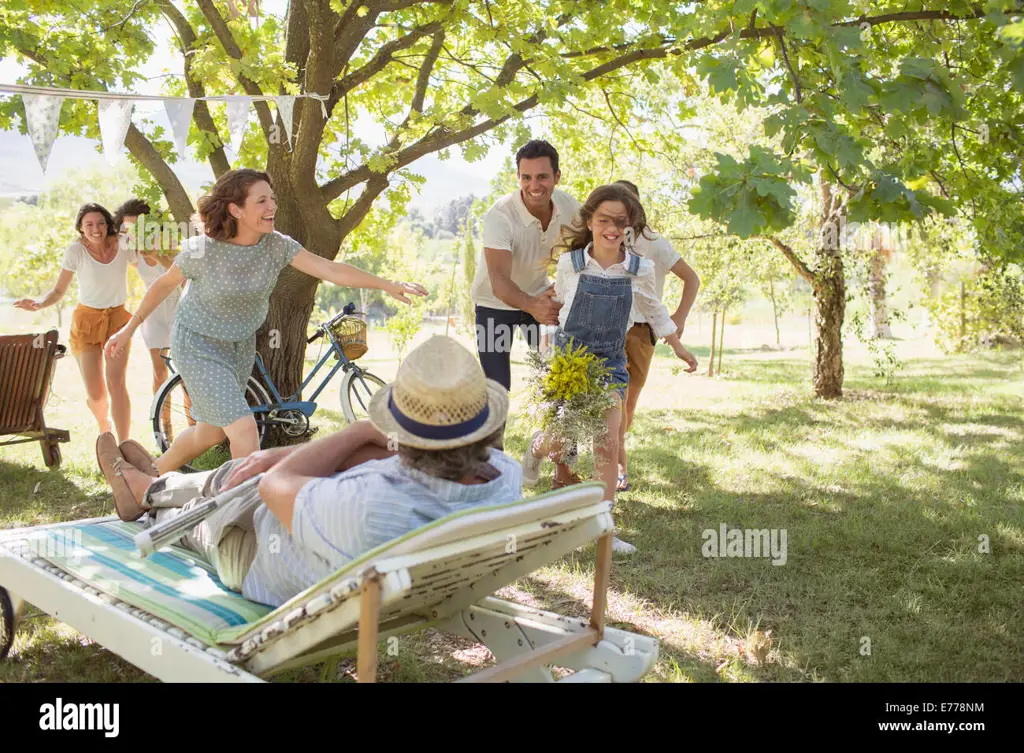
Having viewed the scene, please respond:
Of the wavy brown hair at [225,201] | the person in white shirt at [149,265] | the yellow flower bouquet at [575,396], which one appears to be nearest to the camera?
the wavy brown hair at [225,201]

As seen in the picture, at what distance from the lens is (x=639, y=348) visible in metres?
5.54

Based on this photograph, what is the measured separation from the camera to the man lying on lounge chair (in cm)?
237

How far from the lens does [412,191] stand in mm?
8672

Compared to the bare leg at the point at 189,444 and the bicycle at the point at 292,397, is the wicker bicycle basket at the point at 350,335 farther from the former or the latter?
the bare leg at the point at 189,444

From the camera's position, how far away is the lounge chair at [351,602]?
2.21 metres

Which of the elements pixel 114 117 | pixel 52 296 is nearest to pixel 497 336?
pixel 114 117

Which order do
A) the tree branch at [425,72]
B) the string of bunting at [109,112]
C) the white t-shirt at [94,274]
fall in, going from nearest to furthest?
1. the string of bunting at [109,112]
2. the white t-shirt at [94,274]
3. the tree branch at [425,72]

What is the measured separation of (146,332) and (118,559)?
420cm

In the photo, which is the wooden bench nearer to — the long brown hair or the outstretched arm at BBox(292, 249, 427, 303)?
the outstretched arm at BBox(292, 249, 427, 303)

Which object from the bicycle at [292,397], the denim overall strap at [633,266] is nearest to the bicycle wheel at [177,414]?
the bicycle at [292,397]

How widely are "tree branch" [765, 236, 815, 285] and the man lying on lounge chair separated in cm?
843

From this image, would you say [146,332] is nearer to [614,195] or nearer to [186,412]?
[186,412]
